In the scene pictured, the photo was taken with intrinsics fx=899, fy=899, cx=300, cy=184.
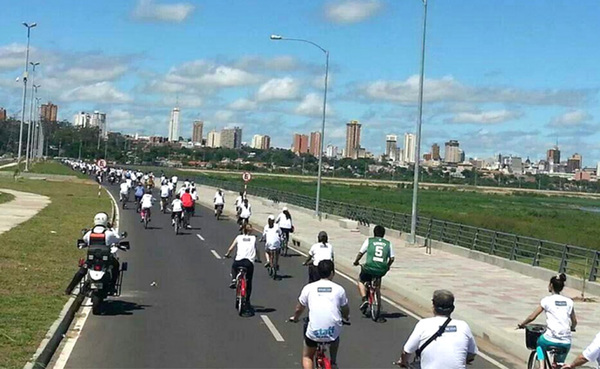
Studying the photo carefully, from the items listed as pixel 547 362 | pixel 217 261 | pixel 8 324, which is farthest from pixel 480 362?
pixel 217 261

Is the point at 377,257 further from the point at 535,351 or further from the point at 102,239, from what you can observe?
the point at 535,351

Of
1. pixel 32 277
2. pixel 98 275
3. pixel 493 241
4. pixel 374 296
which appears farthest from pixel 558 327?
pixel 493 241

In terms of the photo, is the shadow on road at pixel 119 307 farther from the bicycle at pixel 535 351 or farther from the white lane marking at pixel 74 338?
the bicycle at pixel 535 351

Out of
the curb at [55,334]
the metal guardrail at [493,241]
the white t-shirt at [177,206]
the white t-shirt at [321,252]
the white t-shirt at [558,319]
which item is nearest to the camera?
the white t-shirt at [558,319]

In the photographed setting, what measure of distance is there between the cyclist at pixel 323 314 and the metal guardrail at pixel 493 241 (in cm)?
1495

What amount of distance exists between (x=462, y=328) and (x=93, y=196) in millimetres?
57379

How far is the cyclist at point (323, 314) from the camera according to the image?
→ 9.20 m

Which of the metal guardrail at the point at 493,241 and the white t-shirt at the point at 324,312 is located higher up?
the white t-shirt at the point at 324,312

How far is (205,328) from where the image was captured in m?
14.0

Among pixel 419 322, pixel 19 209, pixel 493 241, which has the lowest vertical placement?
pixel 19 209

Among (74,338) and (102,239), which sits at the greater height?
(102,239)

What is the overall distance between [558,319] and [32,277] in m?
11.7

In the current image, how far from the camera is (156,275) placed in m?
21.1

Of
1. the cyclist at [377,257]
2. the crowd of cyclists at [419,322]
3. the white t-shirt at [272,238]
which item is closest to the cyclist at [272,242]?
the white t-shirt at [272,238]
